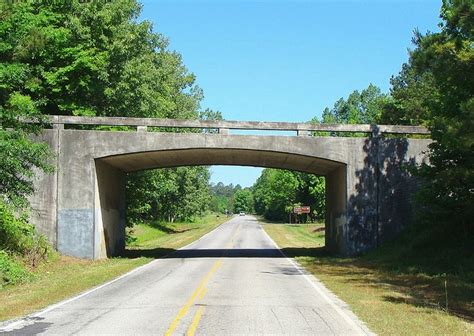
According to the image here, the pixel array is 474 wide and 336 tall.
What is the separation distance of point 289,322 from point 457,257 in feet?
38.4

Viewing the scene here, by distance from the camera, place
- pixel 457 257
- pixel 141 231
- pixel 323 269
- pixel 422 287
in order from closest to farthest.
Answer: pixel 422 287 → pixel 457 257 → pixel 323 269 → pixel 141 231

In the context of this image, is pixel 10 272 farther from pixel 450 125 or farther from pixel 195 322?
pixel 450 125

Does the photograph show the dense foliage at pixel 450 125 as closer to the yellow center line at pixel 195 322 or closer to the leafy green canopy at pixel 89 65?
the yellow center line at pixel 195 322

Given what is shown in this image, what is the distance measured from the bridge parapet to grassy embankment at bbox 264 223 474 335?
5.49m

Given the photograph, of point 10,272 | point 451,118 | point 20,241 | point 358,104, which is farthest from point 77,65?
point 358,104

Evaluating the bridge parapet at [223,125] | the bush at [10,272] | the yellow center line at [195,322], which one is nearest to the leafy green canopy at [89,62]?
the bridge parapet at [223,125]

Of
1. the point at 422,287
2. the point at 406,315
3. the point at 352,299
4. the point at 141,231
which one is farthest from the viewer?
the point at 141,231

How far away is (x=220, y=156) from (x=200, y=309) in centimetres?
1741

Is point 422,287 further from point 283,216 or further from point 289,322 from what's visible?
point 283,216

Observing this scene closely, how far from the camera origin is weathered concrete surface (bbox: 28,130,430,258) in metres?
24.5

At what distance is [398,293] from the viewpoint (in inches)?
580

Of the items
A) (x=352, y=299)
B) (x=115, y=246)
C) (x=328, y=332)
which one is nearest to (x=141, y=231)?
A: (x=115, y=246)

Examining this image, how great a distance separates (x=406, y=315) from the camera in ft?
36.2

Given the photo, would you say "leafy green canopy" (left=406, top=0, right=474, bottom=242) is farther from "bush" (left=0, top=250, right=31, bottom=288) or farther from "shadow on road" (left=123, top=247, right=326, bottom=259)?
"bush" (left=0, top=250, right=31, bottom=288)
